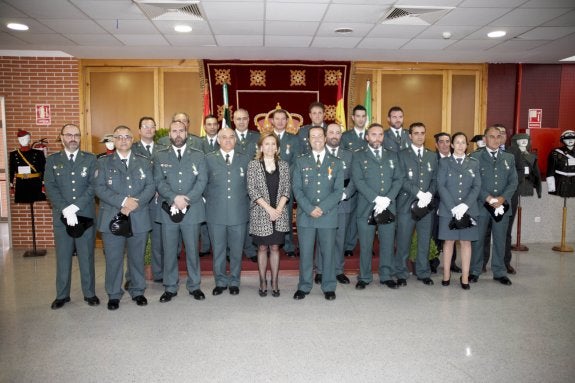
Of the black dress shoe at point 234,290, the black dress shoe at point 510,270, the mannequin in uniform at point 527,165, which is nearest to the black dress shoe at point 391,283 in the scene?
the black dress shoe at point 234,290

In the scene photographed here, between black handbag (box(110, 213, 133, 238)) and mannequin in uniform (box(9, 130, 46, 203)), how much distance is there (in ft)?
10.6

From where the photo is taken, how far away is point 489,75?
8.01 meters

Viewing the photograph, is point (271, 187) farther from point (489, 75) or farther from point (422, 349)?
point (489, 75)

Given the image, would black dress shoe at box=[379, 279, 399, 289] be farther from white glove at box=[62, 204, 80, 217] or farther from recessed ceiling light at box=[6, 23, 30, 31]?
recessed ceiling light at box=[6, 23, 30, 31]

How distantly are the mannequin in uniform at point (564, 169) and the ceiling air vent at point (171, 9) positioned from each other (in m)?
5.60

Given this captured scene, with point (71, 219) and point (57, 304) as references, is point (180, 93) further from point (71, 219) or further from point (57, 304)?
point (57, 304)

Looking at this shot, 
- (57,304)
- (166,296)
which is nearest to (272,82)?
(166,296)

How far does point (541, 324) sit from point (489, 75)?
5.33m

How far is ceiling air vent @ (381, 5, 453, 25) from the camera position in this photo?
4.91 meters

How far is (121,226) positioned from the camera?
426 cm

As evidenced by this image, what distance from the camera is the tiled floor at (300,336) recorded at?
3.09 meters

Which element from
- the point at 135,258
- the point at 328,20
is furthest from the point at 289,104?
the point at 135,258

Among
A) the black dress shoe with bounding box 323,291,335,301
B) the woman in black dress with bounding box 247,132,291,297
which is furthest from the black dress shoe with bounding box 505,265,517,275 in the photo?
the woman in black dress with bounding box 247,132,291,297

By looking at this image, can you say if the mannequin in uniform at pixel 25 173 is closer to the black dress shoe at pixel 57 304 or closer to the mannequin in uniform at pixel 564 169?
the black dress shoe at pixel 57 304
